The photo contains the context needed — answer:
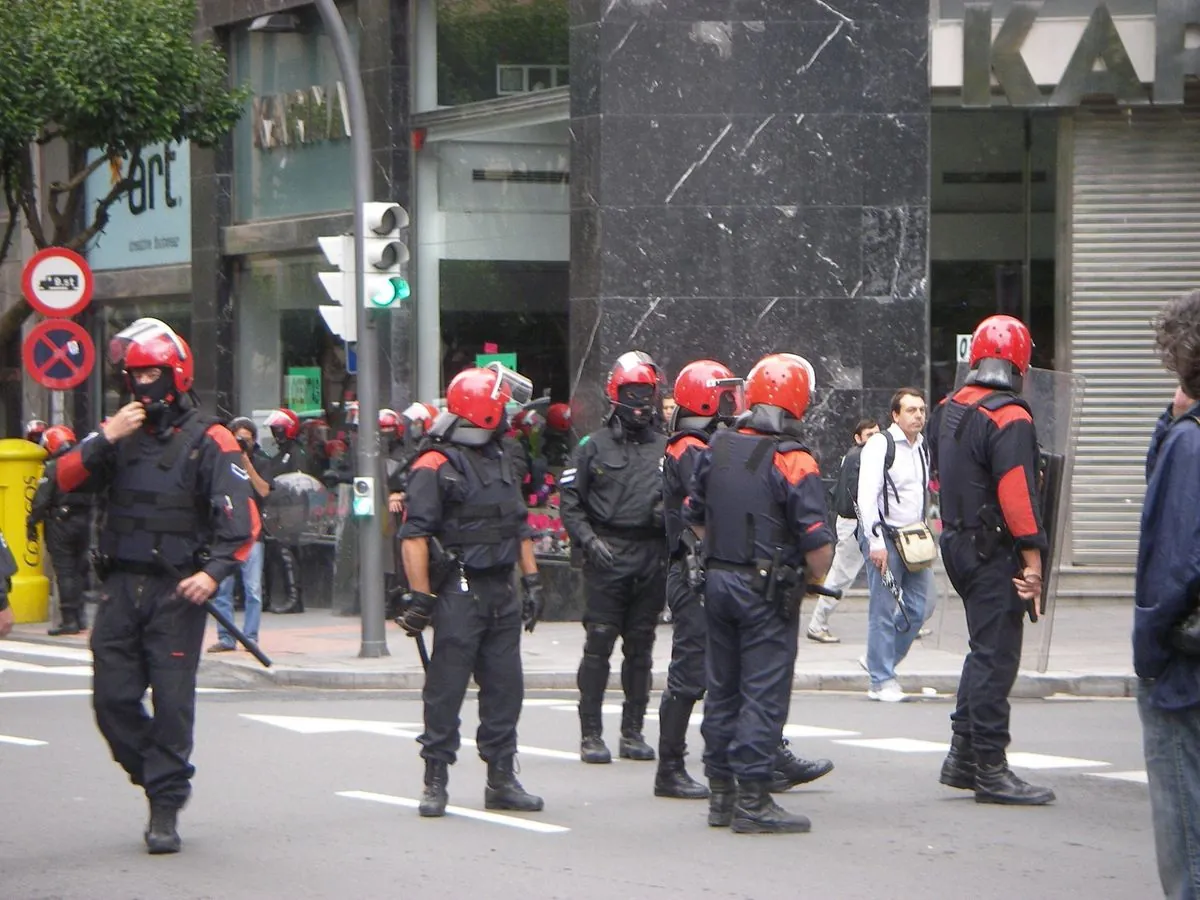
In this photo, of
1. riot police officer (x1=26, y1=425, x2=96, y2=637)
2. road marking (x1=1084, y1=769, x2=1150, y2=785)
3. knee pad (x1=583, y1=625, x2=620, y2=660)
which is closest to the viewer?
road marking (x1=1084, y1=769, x2=1150, y2=785)

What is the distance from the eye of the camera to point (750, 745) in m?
7.72

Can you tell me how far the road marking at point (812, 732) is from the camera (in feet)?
34.7

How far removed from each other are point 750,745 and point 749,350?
29.4 feet

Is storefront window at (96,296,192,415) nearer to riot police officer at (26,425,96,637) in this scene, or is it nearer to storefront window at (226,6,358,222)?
storefront window at (226,6,358,222)

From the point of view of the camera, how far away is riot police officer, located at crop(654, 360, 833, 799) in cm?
870

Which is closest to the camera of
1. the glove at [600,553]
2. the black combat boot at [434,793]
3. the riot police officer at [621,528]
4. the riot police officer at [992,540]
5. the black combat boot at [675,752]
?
the black combat boot at [434,793]

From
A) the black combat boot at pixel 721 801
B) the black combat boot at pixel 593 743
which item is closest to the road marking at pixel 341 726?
the black combat boot at pixel 593 743

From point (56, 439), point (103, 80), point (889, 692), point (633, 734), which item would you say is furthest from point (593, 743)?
point (103, 80)

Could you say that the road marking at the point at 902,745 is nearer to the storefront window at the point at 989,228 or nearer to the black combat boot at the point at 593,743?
the black combat boot at the point at 593,743

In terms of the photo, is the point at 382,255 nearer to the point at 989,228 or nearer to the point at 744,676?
the point at 989,228

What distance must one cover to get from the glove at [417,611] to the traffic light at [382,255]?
6435 millimetres

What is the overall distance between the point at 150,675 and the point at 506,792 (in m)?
1.66

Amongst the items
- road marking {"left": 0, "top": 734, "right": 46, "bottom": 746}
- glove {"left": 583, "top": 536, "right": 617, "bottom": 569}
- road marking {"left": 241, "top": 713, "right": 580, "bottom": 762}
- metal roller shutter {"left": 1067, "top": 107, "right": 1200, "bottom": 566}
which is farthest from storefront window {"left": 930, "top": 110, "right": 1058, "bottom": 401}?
road marking {"left": 0, "top": 734, "right": 46, "bottom": 746}

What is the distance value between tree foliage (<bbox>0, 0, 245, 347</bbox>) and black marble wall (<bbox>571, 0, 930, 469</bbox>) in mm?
5258
